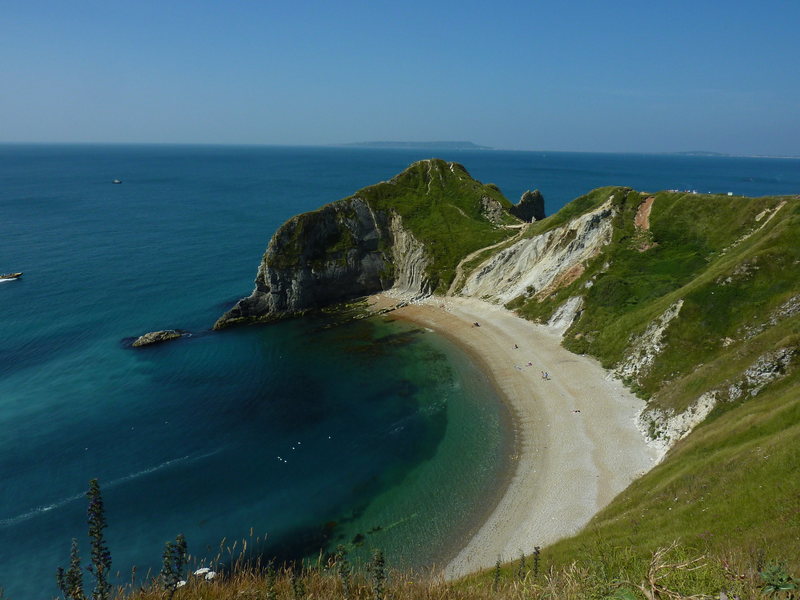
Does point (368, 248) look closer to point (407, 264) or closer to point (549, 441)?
point (407, 264)

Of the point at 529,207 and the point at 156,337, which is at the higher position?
the point at 529,207

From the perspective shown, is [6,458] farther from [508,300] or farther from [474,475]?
[508,300]

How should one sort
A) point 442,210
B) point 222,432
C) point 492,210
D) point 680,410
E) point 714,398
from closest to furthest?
point 714,398 → point 680,410 → point 222,432 → point 442,210 → point 492,210

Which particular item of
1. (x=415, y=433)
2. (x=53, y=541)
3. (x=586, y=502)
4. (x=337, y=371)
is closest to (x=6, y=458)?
(x=53, y=541)

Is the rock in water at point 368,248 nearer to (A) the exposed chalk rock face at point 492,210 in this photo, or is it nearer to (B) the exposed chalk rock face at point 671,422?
(A) the exposed chalk rock face at point 492,210

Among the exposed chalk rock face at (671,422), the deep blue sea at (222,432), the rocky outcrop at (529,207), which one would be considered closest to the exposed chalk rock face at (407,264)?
the deep blue sea at (222,432)

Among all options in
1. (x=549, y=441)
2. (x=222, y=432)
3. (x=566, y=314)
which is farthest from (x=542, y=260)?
(x=222, y=432)
